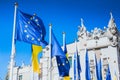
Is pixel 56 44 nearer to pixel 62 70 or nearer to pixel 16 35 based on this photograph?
pixel 62 70

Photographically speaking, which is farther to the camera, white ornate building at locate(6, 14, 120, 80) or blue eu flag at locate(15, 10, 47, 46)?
white ornate building at locate(6, 14, 120, 80)

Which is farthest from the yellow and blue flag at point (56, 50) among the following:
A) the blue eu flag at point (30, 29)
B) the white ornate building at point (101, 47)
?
the white ornate building at point (101, 47)

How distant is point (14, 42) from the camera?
74.3 ft

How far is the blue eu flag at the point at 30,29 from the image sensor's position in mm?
23594

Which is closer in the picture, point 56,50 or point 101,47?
point 56,50

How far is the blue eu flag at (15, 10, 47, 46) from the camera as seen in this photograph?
2359 cm

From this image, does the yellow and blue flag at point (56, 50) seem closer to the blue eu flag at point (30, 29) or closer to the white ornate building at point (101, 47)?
the blue eu flag at point (30, 29)

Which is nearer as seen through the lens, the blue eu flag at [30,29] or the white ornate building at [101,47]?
the blue eu flag at [30,29]

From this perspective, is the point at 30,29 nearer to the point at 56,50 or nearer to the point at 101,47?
the point at 56,50

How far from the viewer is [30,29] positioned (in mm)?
24391

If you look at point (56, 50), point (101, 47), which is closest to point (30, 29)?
point (56, 50)

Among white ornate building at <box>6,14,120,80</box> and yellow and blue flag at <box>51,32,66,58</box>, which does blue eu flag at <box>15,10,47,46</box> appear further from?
white ornate building at <box>6,14,120,80</box>

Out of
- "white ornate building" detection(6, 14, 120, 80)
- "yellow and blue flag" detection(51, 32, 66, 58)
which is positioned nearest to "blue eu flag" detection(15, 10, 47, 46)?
"yellow and blue flag" detection(51, 32, 66, 58)

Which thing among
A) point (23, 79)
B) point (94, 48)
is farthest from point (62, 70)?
point (23, 79)
